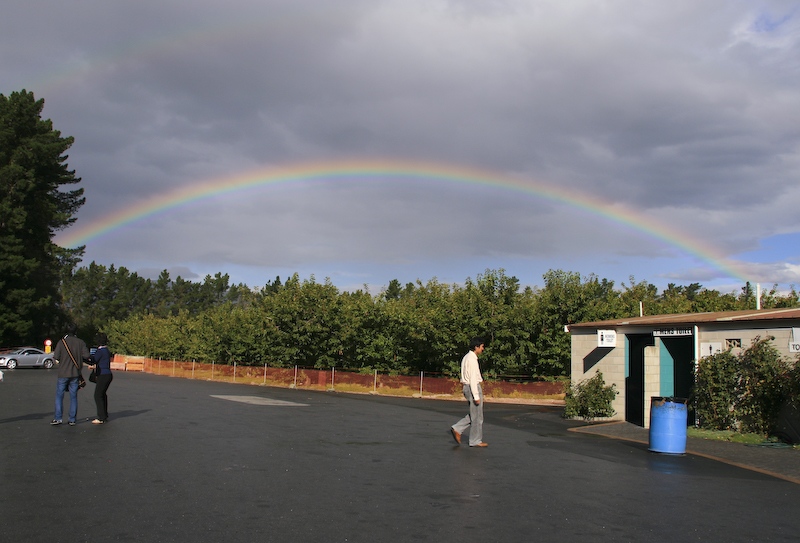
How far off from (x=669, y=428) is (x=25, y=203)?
209 feet

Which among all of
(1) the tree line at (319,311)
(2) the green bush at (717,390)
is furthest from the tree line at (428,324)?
(2) the green bush at (717,390)

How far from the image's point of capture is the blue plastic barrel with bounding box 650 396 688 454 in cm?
1253

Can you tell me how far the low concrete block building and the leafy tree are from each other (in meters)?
54.5

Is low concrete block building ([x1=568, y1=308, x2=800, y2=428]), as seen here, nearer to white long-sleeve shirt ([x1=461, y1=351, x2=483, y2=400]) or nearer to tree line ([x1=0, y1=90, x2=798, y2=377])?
white long-sleeve shirt ([x1=461, y1=351, x2=483, y2=400])

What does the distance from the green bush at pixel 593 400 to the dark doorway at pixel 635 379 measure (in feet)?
1.43

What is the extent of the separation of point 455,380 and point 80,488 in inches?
901

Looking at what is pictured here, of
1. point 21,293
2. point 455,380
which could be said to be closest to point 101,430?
point 455,380

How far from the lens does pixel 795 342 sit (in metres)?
14.3

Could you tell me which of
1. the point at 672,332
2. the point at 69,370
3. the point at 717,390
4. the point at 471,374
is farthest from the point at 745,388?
the point at 69,370

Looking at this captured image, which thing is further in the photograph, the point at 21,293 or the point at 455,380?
the point at 21,293

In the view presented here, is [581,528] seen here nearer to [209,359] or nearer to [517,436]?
[517,436]

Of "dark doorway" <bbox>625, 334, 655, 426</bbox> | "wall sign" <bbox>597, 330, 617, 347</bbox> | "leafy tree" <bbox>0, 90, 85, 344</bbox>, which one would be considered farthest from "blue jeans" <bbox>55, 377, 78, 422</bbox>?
"leafy tree" <bbox>0, 90, 85, 344</bbox>

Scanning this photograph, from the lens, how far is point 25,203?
63.1 metres

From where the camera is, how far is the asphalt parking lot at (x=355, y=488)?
6.50 m
